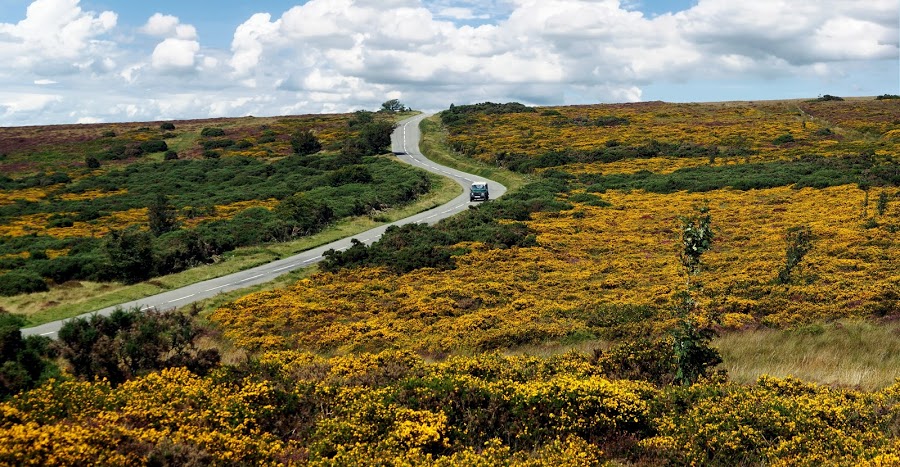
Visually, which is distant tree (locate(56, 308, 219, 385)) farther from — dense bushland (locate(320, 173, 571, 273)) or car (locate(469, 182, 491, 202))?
car (locate(469, 182, 491, 202))

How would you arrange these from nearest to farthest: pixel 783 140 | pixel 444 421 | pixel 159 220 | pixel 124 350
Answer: pixel 444 421, pixel 124 350, pixel 159 220, pixel 783 140

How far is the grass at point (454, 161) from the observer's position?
59875mm

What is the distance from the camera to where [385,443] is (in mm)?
8141

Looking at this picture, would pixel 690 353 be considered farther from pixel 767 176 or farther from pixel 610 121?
pixel 610 121

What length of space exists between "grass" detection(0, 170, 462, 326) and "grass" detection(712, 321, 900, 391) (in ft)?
65.1

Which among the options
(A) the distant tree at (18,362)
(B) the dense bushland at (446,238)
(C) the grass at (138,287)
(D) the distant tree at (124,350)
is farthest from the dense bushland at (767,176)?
(A) the distant tree at (18,362)

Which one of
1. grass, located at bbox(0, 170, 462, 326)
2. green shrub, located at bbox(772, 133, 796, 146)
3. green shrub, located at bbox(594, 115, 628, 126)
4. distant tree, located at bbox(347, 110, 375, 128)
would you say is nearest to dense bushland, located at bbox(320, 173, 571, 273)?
grass, located at bbox(0, 170, 462, 326)

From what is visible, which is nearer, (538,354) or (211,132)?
(538,354)

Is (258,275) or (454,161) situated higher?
(454,161)

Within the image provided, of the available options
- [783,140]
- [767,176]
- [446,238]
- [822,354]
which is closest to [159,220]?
[446,238]

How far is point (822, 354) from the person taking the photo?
1330 cm

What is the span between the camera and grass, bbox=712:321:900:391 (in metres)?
11.4

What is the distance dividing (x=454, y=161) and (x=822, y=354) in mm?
62538

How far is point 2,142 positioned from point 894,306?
105 metres
